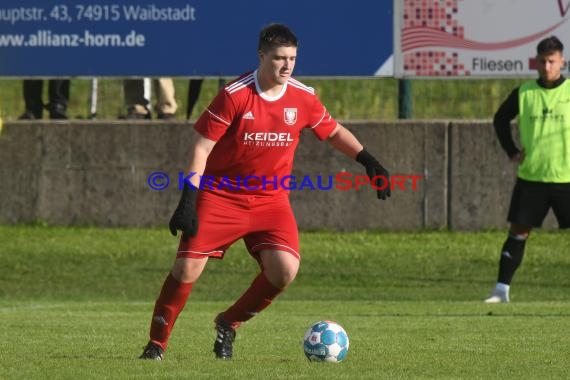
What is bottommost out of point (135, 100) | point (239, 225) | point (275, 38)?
point (239, 225)

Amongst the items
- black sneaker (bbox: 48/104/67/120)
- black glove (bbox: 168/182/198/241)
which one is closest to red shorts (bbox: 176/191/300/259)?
black glove (bbox: 168/182/198/241)

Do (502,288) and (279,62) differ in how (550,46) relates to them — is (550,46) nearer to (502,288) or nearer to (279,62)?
(502,288)

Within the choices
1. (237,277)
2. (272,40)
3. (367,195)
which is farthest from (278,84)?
(367,195)

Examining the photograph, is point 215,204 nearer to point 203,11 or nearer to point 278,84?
point 278,84

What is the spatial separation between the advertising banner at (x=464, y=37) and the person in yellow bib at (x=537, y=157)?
461cm

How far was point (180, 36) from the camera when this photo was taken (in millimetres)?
19547

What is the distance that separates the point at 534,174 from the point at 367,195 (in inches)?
194

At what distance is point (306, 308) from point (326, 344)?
560 centimetres

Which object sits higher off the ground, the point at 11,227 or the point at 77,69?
the point at 77,69

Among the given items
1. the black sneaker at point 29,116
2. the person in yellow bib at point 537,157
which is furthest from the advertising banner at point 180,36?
the person in yellow bib at point 537,157

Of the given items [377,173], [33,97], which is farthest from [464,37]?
[377,173]

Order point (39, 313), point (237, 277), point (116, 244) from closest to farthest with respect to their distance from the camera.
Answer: point (39, 313), point (237, 277), point (116, 244)

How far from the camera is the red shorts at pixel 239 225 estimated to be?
8.84 meters

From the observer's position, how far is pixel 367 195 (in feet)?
62.0
